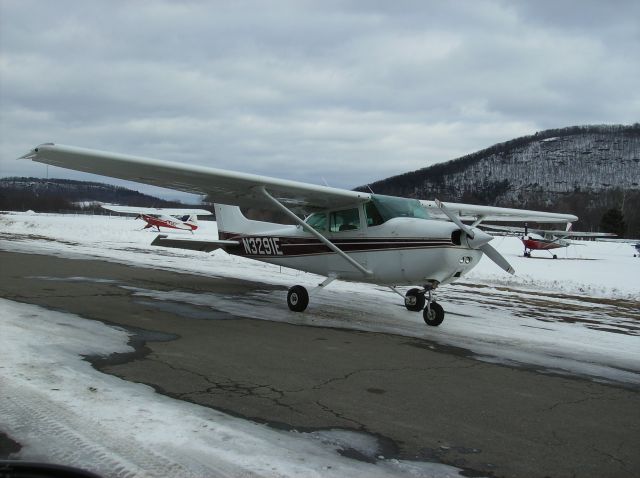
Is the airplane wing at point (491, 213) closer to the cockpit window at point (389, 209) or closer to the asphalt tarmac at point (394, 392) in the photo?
the cockpit window at point (389, 209)

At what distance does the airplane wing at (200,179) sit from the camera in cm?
757

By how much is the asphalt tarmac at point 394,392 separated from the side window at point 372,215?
2464 mm

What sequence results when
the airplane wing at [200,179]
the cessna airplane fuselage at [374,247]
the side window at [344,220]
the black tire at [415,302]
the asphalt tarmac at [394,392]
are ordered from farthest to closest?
the black tire at [415,302]
the side window at [344,220]
the cessna airplane fuselage at [374,247]
the airplane wing at [200,179]
the asphalt tarmac at [394,392]

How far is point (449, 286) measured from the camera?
15391mm

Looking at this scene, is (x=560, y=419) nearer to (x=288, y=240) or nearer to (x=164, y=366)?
(x=164, y=366)

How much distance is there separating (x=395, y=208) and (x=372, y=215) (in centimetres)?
45

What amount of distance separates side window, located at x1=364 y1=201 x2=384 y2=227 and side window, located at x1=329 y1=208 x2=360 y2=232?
0.25m

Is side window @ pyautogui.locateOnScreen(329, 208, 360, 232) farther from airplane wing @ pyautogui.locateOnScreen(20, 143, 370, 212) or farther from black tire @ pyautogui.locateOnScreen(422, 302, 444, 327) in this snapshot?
black tire @ pyautogui.locateOnScreen(422, 302, 444, 327)

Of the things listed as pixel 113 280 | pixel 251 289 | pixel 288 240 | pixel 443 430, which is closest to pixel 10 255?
pixel 113 280

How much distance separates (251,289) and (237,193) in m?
3.36

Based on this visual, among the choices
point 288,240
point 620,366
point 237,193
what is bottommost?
point 620,366

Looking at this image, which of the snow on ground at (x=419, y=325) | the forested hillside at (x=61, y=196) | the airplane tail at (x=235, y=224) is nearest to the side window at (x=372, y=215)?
the snow on ground at (x=419, y=325)

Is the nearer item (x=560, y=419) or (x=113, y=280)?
(x=560, y=419)

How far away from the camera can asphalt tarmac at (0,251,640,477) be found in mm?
3805
